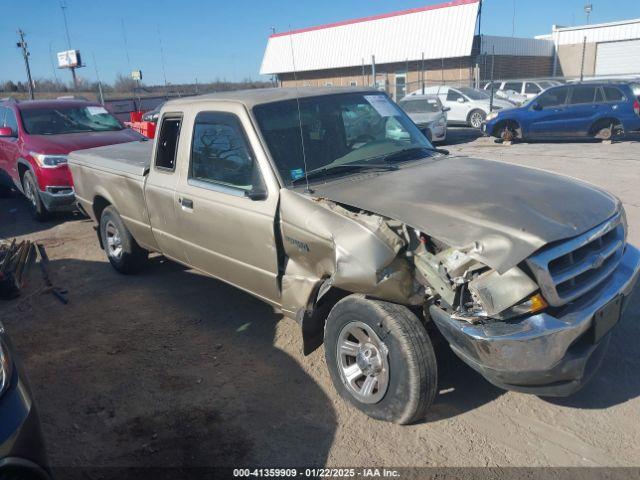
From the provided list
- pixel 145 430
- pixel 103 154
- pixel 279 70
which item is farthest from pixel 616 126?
pixel 279 70

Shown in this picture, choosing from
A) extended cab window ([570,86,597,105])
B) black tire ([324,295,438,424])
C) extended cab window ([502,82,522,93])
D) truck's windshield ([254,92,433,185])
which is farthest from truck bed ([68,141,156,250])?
extended cab window ([502,82,522,93])

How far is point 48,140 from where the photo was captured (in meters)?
8.42

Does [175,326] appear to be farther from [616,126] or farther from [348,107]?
[616,126]

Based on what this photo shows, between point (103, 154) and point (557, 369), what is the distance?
17.6 feet

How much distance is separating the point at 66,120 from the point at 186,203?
5.98 meters

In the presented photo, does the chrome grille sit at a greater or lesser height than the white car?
lesser

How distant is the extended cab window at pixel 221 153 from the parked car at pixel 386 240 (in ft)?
0.05

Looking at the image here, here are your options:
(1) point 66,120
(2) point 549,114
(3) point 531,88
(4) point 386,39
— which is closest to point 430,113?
(2) point 549,114

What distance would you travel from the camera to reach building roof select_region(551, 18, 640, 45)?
31.7 metres

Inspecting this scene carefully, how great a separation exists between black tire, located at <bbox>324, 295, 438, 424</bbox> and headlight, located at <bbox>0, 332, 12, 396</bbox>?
71.3 inches

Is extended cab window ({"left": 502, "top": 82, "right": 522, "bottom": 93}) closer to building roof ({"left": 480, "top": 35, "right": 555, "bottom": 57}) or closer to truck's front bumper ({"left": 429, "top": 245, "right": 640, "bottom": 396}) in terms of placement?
building roof ({"left": 480, "top": 35, "right": 555, "bottom": 57})

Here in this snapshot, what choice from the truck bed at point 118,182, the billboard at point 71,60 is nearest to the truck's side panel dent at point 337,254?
the truck bed at point 118,182

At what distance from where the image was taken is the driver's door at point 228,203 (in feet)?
12.3

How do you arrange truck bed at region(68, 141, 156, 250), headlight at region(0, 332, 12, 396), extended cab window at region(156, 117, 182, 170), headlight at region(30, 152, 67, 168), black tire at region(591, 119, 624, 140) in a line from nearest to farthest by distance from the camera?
headlight at region(0, 332, 12, 396)
extended cab window at region(156, 117, 182, 170)
truck bed at region(68, 141, 156, 250)
headlight at region(30, 152, 67, 168)
black tire at region(591, 119, 624, 140)
